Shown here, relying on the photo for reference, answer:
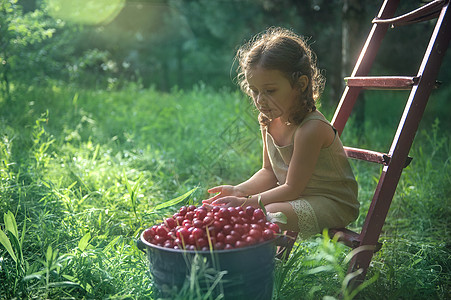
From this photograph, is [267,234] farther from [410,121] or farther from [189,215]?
[410,121]

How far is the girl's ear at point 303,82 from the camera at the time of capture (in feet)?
7.53

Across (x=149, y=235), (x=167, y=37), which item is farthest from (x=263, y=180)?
(x=167, y=37)

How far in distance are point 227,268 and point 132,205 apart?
1228 millimetres

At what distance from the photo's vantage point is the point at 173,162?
4.46 metres

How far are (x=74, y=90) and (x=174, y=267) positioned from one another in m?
5.86

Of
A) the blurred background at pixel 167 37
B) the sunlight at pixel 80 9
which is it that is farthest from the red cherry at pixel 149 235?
the sunlight at pixel 80 9

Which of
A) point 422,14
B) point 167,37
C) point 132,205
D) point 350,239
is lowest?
point 167,37

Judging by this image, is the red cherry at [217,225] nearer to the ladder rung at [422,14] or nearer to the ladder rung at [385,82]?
the ladder rung at [385,82]

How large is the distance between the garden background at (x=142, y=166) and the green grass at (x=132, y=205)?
13 millimetres

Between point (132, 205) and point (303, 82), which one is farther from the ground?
point (303, 82)

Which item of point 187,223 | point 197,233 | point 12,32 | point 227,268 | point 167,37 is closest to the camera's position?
point 227,268

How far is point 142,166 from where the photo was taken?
13.7 feet

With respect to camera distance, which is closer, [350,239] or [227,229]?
[227,229]

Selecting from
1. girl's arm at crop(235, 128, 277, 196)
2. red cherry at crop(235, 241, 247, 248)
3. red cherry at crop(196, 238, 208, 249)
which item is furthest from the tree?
Answer: red cherry at crop(235, 241, 247, 248)
